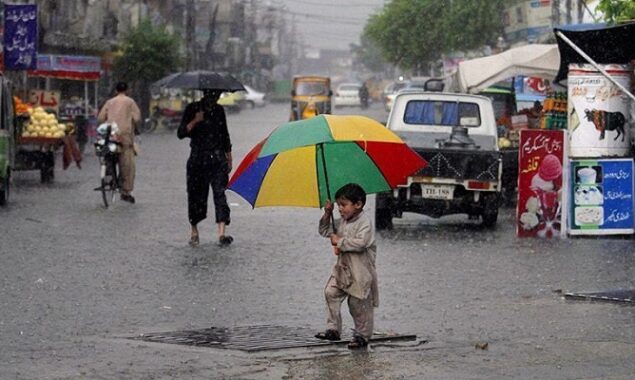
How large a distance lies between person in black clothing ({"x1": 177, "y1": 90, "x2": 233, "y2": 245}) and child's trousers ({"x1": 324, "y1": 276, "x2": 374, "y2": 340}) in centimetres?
704

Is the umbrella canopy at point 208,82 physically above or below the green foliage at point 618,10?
below

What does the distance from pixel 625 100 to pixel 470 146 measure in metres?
1.97

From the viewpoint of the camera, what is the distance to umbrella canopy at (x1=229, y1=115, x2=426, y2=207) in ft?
33.9

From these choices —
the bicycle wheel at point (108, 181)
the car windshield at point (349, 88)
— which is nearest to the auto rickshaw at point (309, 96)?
the car windshield at point (349, 88)

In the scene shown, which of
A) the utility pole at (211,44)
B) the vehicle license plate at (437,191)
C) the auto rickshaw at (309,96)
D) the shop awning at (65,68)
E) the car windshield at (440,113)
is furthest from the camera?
the utility pole at (211,44)

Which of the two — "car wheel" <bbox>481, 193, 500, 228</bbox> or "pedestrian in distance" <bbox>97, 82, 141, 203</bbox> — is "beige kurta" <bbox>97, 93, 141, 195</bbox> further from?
"car wheel" <bbox>481, 193, 500, 228</bbox>

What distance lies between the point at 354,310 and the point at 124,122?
13.7 meters

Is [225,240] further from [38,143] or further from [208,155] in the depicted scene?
[38,143]

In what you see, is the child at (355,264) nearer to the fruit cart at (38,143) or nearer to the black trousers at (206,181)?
the black trousers at (206,181)

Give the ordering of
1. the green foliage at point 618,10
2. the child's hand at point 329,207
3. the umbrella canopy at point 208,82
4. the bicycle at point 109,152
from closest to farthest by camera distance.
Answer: the child's hand at point 329,207 → the green foliage at point 618,10 → the umbrella canopy at point 208,82 → the bicycle at point 109,152

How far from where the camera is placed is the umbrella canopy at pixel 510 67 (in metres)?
26.3

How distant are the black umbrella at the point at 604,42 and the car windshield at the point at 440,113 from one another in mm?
2950

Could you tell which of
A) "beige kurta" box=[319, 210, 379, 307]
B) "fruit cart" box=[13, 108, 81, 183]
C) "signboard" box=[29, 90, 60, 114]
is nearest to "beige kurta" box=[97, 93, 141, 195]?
"fruit cart" box=[13, 108, 81, 183]

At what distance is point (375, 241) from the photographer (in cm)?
1362
